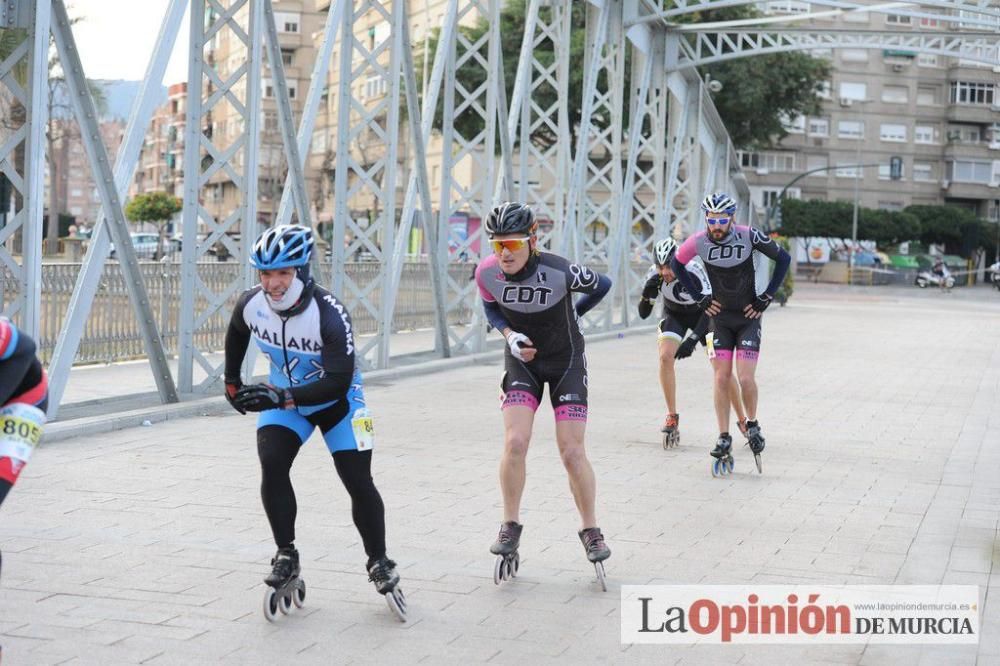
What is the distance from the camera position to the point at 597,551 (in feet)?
22.7

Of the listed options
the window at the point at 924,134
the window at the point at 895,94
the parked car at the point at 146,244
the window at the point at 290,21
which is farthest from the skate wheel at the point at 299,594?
the window at the point at 924,134

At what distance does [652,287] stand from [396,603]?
6844 millimetres

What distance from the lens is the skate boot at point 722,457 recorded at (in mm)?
10523

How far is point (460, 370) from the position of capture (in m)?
19.4

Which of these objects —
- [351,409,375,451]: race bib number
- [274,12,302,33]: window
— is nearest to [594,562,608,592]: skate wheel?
[351,409,375,451]: race bib number

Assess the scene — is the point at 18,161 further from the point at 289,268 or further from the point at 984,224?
the point at 984,224

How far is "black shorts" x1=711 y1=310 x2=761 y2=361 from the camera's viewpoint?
36.4ft

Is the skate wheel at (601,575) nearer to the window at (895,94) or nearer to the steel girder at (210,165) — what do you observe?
→ the steel girder at (210,165)

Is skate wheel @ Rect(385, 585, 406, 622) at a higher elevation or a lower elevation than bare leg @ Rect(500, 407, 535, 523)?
lower

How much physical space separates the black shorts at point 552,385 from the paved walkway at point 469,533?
803mm

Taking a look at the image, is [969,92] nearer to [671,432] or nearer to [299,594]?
[671,432]

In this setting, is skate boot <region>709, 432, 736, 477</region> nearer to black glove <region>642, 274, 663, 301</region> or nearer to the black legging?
black glove <region>642, 274, 663, 301</region>

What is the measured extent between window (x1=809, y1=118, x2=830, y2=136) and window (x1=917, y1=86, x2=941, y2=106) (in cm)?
671

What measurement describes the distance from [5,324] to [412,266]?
23009 mm
